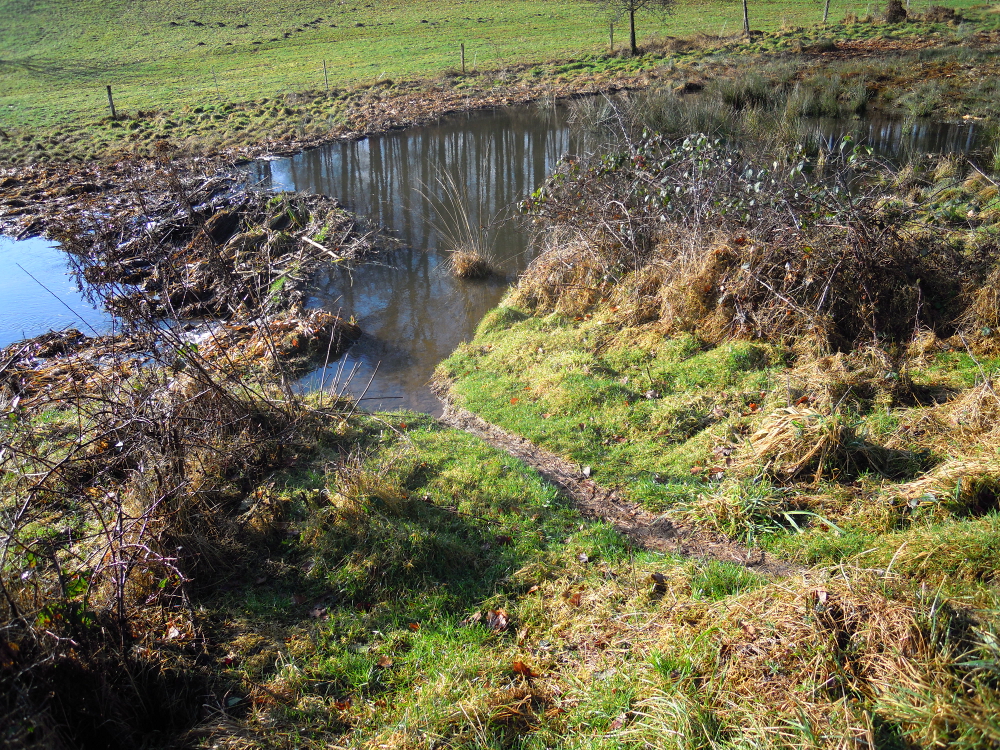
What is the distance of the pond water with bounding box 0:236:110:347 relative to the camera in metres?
11.9

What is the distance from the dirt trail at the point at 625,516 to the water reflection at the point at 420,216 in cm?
199

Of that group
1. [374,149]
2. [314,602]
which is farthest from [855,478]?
[374,149]

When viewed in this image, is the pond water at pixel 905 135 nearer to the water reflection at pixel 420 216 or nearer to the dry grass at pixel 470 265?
the water reflection at pixel 420 216

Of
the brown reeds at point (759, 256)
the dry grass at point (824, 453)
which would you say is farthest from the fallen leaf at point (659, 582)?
the brown reeds at point (759, 256)

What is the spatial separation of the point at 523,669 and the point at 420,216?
13.6 meters

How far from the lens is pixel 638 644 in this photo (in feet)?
12.5

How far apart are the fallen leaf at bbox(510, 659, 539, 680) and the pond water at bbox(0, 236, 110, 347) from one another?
9780 millimetres

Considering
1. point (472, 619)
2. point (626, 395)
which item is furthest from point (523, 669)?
point (626, 395)

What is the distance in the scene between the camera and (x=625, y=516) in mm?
5746

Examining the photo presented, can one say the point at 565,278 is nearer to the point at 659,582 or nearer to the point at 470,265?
the point at 470,265

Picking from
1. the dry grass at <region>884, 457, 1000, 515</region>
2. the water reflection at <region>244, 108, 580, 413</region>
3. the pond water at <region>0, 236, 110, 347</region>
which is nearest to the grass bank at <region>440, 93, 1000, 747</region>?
the dry grass at <region>884, 457, 1000, 515</region>

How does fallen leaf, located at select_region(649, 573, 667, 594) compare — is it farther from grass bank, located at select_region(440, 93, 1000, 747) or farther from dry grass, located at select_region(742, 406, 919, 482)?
dry grass, located at select_region(742, 406, 919, 482)

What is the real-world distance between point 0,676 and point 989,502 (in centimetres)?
598

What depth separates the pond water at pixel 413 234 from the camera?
417 inches
